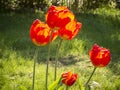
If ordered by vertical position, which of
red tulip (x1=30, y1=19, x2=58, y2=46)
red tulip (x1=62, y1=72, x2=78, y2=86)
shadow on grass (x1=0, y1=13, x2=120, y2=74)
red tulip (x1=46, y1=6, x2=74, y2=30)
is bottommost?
shadow on grass (x1=0, y1=13, x2=120, y2=74)

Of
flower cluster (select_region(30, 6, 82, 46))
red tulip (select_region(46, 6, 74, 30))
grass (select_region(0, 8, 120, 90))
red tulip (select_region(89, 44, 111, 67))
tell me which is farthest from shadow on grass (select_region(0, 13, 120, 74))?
red tulip (select_region(46, 6, 74, 30))

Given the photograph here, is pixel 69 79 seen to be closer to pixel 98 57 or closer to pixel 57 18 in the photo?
pixel 98 57

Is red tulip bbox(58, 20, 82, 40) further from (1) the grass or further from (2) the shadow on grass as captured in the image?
(2) the shadow on grass

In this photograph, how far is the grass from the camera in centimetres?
523

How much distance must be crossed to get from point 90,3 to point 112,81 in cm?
609

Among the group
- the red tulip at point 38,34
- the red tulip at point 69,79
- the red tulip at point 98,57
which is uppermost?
the red tulip at point 38,34

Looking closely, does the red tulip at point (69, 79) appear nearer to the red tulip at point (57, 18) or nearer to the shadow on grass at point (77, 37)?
the red tulip at point (57, 18)

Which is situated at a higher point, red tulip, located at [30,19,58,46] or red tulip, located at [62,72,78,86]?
red tulip, located at [30,19,58,46]

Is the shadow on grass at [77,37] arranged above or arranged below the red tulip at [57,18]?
below

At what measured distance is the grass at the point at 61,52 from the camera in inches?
206

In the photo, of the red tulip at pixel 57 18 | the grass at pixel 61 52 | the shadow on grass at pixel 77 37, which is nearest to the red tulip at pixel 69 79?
the red tulip at pixel 57 18

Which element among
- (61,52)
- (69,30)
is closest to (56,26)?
(69,30)

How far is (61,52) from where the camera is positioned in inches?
262

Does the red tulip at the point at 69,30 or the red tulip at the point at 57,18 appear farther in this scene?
the red tulip at the point at 69,30
